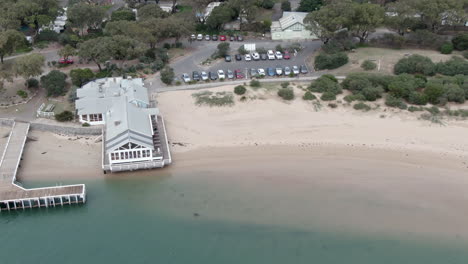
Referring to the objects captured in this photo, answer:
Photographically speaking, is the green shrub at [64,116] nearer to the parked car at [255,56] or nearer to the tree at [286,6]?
the parked car at [255,56]

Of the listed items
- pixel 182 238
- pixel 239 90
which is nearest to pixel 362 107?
pixel 239 90

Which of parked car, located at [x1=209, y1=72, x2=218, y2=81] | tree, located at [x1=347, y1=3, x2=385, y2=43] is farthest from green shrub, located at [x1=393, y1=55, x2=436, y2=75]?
parked car, located at [x1=209, y1=72, x2=218, y2=81]

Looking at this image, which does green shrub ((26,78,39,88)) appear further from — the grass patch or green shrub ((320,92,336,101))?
green shrub ((320,92,336,101))

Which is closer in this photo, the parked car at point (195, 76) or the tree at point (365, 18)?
the parked car at point (195, 76)

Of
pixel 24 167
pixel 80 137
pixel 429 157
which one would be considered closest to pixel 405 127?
pixel 429 157

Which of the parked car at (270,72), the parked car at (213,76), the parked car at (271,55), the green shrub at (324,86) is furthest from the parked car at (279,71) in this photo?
the parked car at (213,76)

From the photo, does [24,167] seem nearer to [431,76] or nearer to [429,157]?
[429,157]
